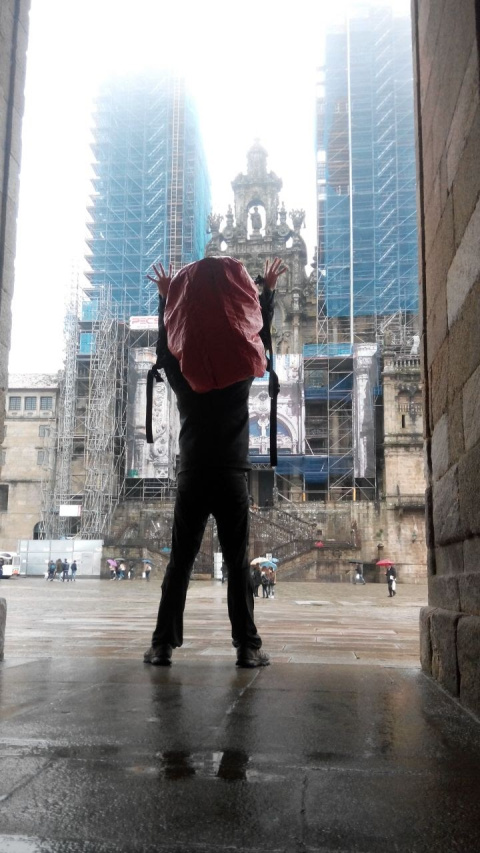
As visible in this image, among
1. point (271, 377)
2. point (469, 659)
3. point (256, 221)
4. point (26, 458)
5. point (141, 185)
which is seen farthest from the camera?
point (256, 221)

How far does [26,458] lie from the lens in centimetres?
4972

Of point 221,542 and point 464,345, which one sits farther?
point 221,542

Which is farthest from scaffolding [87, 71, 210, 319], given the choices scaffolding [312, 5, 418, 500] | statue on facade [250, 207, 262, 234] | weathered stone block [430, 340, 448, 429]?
weathered stone block [430, 340, 448, 429]

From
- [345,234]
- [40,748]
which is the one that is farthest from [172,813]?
[345,234]

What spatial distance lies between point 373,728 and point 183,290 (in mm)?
2393

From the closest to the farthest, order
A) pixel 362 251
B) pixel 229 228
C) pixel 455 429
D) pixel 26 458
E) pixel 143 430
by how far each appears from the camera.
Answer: pixel 455 429
pixel 143 430
pixel 362 251
pixel 26 458
pixel 229 228

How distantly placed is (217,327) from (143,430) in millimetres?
39305

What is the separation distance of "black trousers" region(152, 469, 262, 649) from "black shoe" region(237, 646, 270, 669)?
3 centimetres

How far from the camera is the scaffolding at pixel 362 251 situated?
4447 centimetres

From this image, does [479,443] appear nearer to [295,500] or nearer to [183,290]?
[183,290]

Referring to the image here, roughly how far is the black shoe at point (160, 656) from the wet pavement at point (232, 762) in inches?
6.8

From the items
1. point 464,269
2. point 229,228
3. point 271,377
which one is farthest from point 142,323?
point 464,269

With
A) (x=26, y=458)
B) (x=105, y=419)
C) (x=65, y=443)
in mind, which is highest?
(x=105, y=419)

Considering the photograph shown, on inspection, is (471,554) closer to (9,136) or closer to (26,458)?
(9,136)
